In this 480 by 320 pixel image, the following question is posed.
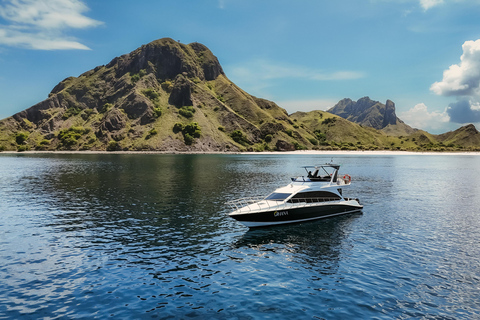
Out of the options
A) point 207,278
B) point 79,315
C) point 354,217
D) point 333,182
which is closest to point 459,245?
point 354,217

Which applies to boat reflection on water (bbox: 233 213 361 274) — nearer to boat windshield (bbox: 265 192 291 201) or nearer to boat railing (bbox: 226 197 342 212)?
boat railing (bbox: 226 197 342 212)

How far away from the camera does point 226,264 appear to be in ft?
73.1

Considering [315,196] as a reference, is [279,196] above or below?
above

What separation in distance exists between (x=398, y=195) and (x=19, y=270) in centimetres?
5763

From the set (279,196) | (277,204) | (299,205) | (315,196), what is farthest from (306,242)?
(315,196)

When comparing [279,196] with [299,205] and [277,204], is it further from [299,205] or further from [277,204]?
[299,205]

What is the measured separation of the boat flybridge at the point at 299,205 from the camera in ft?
102

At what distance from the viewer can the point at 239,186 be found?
203 ft

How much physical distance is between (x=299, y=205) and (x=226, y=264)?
1419cm

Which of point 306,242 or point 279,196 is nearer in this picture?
point 306,242

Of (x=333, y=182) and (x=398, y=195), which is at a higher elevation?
(x=333, y=182)

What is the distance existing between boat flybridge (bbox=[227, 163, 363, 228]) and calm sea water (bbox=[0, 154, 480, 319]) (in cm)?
119

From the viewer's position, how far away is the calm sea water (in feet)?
53.2

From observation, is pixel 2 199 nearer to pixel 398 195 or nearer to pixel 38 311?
pixel 38 311
